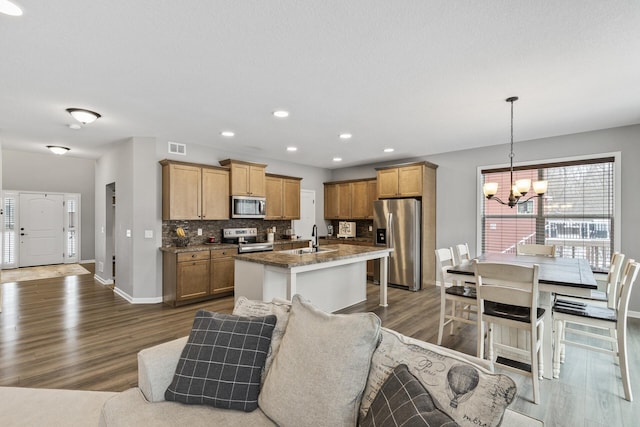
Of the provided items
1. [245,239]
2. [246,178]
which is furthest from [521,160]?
[245,239]

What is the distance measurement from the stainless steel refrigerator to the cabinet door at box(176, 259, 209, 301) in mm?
3377

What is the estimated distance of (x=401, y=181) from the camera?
6168mm

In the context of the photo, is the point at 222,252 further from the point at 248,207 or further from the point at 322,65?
the point at 322,65

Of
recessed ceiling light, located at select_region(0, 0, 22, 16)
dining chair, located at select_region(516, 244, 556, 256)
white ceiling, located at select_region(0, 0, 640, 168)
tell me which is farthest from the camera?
dining chair, located at select_region(516, 244, 556, 256)

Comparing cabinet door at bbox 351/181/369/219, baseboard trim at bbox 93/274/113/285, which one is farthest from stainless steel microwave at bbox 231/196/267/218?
baseboard trim at bbox 93/274/113/285

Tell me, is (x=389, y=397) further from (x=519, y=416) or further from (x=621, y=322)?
(x=621, y=322)

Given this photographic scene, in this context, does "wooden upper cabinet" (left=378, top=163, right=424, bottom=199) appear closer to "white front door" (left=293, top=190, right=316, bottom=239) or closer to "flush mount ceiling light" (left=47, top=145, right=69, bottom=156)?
"white front door" (left=293, top=190, right=316, bottom=239)

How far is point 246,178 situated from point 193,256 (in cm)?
171

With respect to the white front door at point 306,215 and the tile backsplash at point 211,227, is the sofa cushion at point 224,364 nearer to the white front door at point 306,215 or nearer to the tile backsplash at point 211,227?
the tile backsplash at point 211,227

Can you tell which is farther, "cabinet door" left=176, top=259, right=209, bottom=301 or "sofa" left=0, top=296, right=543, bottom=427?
"cabinet door" left=176, top=259, right=209, bottom=301

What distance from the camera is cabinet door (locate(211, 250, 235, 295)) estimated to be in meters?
5.11

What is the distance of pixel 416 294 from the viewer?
5.56m

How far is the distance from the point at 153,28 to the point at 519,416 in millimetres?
2798

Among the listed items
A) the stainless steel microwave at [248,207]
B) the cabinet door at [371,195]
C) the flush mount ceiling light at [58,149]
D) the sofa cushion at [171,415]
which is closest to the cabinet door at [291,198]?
the stainless steel microwave at [248,207]
